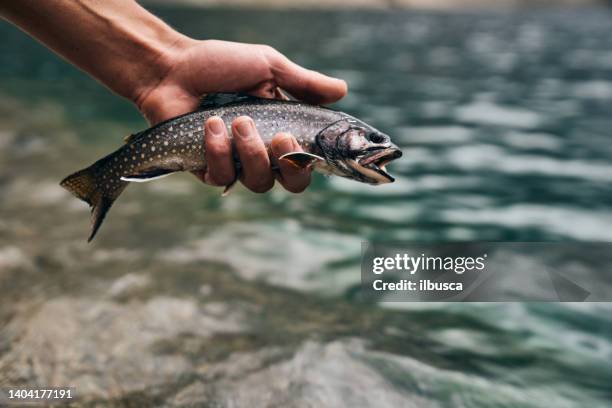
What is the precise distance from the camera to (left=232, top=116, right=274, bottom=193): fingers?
3.49 metres

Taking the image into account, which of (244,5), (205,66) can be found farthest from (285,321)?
(244,5)

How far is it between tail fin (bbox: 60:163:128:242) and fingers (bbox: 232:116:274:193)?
2.40 ft

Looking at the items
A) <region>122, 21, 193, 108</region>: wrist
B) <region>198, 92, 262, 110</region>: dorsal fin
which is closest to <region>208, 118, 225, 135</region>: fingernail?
<region>198, 92, 262, 110</region>: dorsal fin

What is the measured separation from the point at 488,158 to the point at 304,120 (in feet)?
30.8

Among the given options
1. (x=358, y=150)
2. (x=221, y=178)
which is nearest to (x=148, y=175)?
(x=221, y=178)

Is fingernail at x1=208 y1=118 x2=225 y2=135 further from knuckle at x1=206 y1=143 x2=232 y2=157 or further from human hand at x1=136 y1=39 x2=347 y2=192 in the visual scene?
human hand at x1=136 y1=39 x2=347 y2=192

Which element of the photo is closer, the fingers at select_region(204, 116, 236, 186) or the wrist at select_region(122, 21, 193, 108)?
the fingers at select_region(204, 116, 236, 186)

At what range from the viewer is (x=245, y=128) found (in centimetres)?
348

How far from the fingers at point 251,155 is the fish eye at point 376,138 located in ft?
2.13

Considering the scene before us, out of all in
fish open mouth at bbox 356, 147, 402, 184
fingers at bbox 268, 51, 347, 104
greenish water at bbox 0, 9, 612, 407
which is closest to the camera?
fish open mouth at bbox 356, 147, 402, 184

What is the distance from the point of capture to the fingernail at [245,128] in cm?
347

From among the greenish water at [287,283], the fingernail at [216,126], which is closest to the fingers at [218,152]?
the fingernail at [216,126]

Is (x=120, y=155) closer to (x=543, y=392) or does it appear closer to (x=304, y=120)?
(x=304, y=120)

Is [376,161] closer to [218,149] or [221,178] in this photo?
[218,149]
